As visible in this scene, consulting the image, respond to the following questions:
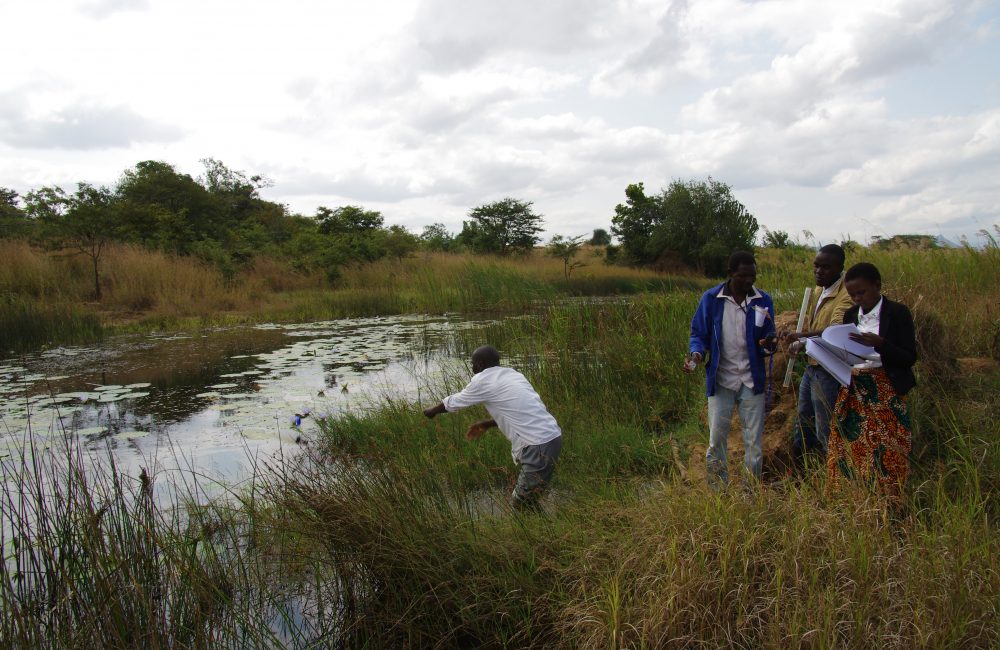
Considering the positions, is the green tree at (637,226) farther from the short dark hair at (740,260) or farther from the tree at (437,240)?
the short dark hair at (740,260)

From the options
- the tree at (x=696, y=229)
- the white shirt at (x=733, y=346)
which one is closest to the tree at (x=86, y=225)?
the white shirt at (x=733, y=346)

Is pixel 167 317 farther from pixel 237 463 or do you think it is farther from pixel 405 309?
pixel 237 463

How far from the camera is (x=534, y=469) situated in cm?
411

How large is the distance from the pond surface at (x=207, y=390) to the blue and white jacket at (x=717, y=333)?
2.81 metres

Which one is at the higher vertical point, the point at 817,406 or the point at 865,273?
the point at 865,273

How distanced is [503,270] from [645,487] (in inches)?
602

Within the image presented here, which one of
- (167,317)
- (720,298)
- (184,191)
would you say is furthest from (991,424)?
(184,191)

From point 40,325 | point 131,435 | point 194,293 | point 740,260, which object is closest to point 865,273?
point 740,260

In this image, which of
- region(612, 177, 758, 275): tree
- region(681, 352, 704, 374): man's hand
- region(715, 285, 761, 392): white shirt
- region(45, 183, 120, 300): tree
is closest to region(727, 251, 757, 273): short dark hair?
region(715, 285, 761, 392): white shirt

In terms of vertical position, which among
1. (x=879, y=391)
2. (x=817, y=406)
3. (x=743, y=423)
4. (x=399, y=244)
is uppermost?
(x=399, y=244)

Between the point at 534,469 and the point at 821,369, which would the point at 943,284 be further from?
the point at 534,469

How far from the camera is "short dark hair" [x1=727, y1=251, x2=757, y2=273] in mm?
3926

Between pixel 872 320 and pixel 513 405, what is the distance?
2178mm

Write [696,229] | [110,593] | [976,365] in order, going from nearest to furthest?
[110,593] < [976,365] < [696,229]
